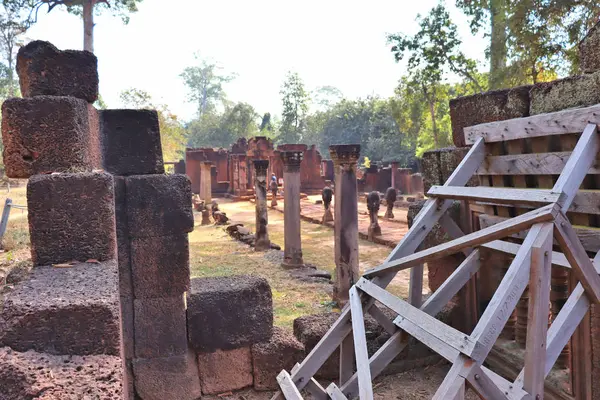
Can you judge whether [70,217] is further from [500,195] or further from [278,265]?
[278,265]

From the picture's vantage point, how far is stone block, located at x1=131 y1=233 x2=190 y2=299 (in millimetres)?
3713

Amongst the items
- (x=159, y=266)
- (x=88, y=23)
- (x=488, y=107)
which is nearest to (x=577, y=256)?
(x=488, y=107)

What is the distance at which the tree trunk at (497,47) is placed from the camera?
15.7 m

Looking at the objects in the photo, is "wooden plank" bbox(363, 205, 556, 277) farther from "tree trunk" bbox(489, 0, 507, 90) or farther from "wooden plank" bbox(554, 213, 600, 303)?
"tree trunk" bbox(489, 0, 507, 90)

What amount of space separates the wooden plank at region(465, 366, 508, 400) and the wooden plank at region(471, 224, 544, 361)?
0.19ft

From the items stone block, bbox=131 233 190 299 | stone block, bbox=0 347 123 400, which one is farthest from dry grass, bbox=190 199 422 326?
stone block, bbox=0 347 123 400

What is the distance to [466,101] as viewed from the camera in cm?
447

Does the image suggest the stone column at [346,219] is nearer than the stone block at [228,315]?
No

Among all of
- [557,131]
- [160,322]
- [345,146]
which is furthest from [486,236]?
[345,146]

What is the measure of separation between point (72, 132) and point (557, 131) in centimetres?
282

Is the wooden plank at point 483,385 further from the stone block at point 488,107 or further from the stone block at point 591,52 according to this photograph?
the stone block at point 488,107

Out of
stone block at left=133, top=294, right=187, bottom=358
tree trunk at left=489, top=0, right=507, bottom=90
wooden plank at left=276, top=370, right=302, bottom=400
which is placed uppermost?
tree trunk at left=489, top=0, right=507, bottom=90

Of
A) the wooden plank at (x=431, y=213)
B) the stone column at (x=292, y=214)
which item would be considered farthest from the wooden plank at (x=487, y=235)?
the stone column at (x=292, y=214)

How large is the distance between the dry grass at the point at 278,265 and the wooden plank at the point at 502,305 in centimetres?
442
